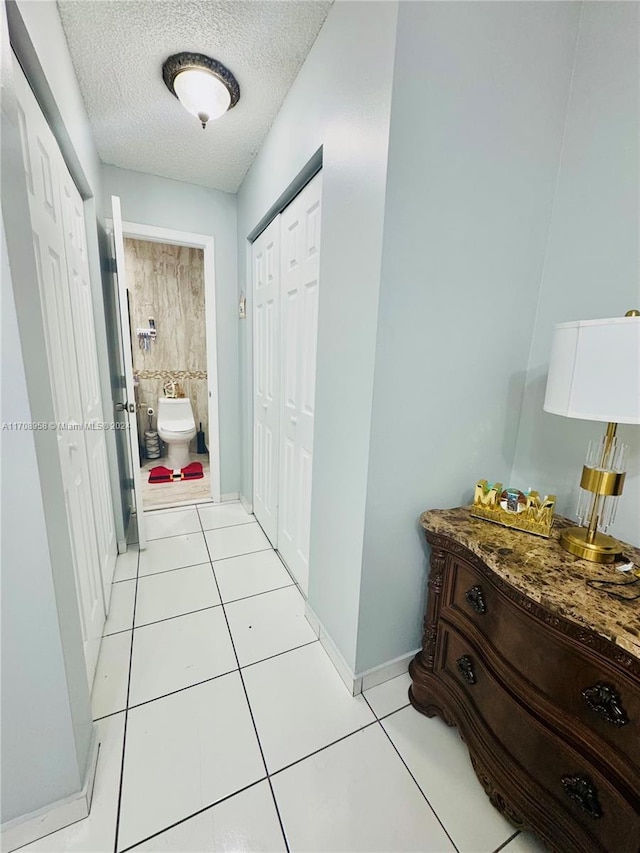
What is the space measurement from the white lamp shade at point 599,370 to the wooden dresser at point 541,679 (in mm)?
444

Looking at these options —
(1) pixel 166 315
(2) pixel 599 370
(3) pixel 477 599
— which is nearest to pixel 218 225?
(1) pixel 166 315

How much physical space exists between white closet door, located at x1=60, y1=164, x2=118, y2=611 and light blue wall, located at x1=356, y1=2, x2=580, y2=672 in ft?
4.31

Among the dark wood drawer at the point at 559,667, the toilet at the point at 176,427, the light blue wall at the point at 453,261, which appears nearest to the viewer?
the dark wood drawer at the point at 559,667

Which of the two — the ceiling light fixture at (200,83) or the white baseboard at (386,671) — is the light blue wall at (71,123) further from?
the white baseboard at (386,671)

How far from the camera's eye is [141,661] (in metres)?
1.44

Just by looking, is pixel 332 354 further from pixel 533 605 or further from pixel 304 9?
pixel 304 9

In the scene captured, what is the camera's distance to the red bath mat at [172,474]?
339 cm

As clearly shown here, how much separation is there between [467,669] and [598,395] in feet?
3.05

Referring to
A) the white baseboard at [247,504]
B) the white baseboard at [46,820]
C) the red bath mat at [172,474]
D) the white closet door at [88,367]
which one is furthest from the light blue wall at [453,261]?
the red bath mat at [172,474]

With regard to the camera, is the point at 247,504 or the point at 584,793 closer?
the point at 584,793

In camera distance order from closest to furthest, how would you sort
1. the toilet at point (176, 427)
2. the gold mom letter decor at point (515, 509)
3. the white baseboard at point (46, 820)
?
the white baseboard at point (46, 820) → the gold mom letter decor at point (515, 509) → the toilet at point (176, 427)

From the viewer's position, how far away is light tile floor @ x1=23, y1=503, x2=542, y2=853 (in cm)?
93

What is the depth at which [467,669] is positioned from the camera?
1073 mm

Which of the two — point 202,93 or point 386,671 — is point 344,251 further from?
point 386,671
